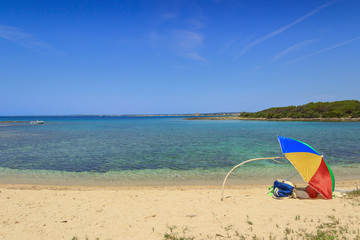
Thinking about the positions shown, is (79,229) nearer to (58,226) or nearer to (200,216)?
(58,226)

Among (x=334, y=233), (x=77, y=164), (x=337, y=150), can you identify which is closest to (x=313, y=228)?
(x=334, y=233)

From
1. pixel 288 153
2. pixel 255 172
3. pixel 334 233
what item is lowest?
pixel 255 172

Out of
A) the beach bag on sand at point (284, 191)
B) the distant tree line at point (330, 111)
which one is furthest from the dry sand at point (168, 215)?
the distant tree line at point (330, 111)

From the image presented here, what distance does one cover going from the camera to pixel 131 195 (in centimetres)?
1109

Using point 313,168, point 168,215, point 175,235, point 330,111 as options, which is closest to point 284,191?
point 313,168

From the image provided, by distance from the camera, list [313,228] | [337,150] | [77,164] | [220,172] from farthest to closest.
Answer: [337,150] < [77,164] < [220,172] < [313,228]

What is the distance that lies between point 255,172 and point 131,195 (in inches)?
396

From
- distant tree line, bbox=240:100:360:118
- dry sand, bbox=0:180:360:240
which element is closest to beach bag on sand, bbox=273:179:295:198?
dry sand, bbox=0:180:360:240

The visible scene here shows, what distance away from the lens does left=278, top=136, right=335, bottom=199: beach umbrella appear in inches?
373

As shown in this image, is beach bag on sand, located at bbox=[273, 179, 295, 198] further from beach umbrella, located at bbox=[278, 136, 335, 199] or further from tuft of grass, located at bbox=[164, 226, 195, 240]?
tuft of grass, located at bbox=[164, 226, 195, 240]

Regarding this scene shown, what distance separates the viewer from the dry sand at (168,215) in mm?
6652

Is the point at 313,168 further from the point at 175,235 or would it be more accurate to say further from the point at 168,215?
the point at 175,235

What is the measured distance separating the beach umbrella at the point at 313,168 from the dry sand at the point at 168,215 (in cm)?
60

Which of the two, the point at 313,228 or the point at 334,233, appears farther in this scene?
the point at 313,228
